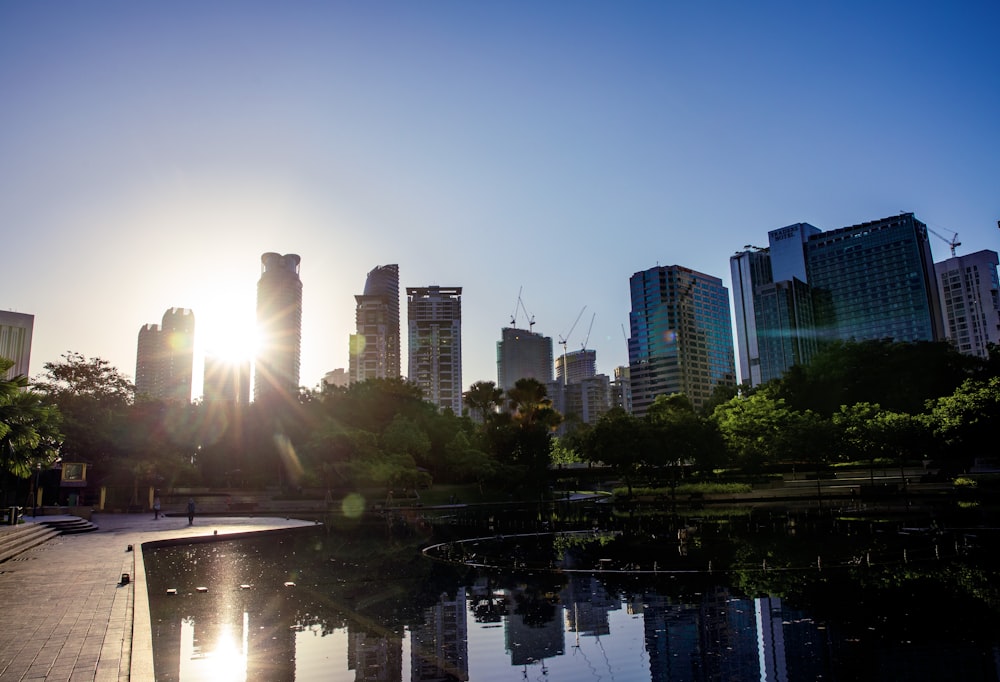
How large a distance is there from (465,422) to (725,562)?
60.0 metres

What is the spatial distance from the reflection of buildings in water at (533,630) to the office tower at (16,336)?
211602 millimetres

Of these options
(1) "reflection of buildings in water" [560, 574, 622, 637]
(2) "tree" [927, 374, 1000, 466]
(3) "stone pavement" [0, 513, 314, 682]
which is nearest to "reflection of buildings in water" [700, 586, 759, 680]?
(1) "reflection of buildings in water" [560, 574, 622, 637]

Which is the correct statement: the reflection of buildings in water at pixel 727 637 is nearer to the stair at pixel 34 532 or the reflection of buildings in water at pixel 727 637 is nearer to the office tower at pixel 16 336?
the stair at pixel 34 532

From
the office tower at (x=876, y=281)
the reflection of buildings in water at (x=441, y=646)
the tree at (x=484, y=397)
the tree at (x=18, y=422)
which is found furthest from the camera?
the office tower at (x=876, y=281)

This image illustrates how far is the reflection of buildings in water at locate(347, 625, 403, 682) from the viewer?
10648 millimetres

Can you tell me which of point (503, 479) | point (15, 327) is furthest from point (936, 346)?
point (15, 327)

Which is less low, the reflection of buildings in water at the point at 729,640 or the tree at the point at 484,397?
the tree at the point at 484,397

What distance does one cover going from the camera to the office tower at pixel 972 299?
572 ft

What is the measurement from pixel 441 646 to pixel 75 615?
7.37 m

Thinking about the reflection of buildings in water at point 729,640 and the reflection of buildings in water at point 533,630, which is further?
the reflection of buildings in water at point 533,630

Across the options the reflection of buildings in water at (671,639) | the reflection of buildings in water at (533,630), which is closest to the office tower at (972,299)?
the reflection of buildings in water at (671,639)

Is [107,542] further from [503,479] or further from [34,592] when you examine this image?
[503,479]

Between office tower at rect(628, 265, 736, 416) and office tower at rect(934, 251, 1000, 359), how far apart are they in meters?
61.7

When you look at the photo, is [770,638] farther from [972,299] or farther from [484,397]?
[972,299]
